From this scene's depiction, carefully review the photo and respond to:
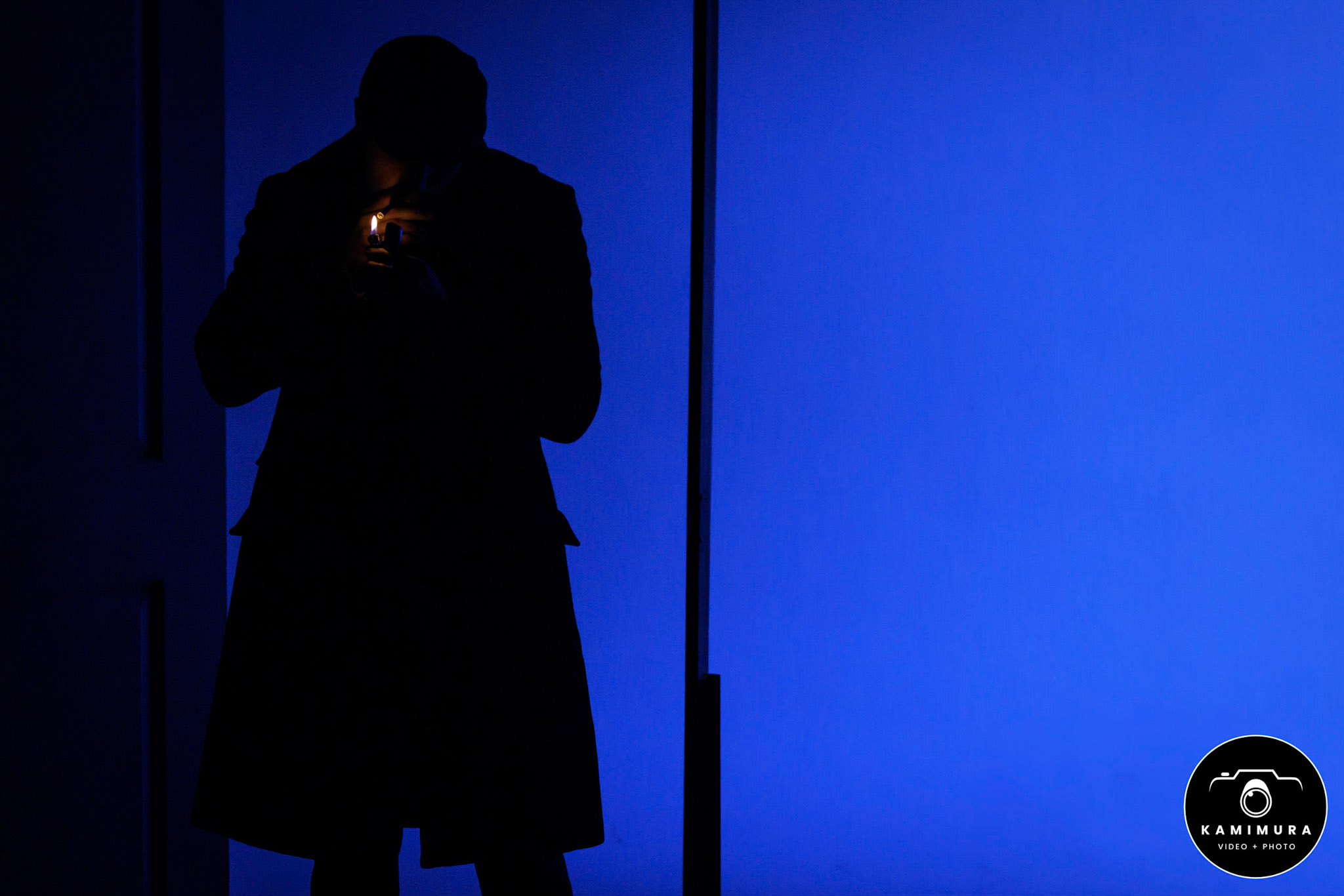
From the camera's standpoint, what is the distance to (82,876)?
0.99 metres

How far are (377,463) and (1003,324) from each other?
3.72 ft

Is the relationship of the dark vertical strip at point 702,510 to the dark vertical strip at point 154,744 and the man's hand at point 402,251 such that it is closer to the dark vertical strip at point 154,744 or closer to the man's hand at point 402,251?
the man's hand at point 402,251

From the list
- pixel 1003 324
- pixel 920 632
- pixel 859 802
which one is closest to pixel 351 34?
pixel 1003 324

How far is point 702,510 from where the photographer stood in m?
0.71

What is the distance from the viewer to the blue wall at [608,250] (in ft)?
4.93

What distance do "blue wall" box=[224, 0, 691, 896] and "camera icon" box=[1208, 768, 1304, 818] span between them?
99 cm

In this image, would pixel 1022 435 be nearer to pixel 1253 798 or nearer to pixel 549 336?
pixel 1253 798

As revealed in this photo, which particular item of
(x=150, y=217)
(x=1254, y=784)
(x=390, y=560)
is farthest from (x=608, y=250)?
(x=1254, y=784)

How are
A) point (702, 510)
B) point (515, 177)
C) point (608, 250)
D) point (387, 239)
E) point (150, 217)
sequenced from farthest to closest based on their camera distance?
point (608, 250) → point (150, 217) → point (515, 177) → point (387, 239) → point (702, 510)

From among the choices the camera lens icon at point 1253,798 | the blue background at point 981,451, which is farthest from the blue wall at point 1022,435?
the camera lens icon at point 1253,798

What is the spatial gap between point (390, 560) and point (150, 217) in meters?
0.60

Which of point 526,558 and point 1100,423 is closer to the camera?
point 526,558

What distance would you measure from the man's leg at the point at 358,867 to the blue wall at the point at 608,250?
2.02 ft

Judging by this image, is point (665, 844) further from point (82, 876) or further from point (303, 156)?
point (303, 156)
